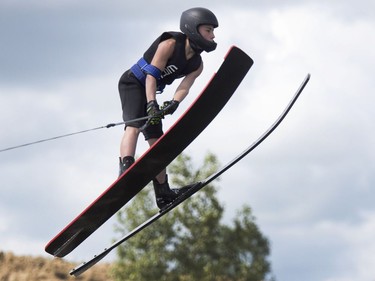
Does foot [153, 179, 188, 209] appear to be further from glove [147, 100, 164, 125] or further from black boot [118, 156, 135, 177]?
glove [147, 100, 164, 125]

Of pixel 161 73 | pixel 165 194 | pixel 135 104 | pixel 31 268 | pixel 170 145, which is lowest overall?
pixel 165 194

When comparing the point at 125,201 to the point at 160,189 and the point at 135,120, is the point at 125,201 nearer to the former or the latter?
the point at 160,189

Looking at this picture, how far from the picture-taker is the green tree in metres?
39.0

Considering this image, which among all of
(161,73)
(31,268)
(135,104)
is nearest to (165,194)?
(135,104)

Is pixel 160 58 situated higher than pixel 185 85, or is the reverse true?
pixel 160 58

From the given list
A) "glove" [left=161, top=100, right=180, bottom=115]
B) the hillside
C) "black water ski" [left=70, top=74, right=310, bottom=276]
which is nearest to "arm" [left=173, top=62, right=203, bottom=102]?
"glove" [left=161, top=100, right=180, bottom=115]

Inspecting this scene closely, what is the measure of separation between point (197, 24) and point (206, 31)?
0.51 feet

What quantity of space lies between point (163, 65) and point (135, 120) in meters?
0.77

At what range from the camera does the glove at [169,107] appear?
11336 millimetres

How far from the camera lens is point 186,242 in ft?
130

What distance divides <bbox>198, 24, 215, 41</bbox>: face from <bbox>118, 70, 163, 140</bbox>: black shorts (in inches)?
42.6

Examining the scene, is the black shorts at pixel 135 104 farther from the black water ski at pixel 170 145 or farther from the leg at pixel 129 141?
the black water ski at pixel 170 145

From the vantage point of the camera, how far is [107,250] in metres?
12.6

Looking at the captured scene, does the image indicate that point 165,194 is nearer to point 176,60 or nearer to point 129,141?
point 129,141
